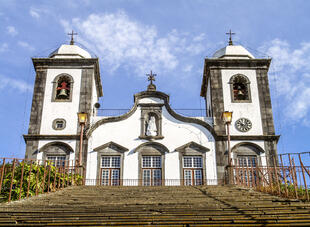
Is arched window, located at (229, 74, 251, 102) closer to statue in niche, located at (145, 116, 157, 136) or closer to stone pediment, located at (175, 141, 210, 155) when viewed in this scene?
stone pediment, located at (175, 141, 210, 155)

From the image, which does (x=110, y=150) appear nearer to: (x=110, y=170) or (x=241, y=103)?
(x=110, y=170)

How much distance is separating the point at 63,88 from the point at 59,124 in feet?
8.23

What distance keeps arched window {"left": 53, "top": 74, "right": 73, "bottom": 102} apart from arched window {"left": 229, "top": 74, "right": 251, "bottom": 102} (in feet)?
32.0

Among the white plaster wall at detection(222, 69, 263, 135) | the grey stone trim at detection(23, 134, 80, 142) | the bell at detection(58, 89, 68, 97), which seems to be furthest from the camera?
the bell at detection(58, 89, 68, 97)

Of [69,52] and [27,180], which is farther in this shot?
[69,52]

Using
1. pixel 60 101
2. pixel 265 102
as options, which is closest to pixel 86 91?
pixel 60 101

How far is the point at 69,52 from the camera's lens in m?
25.2

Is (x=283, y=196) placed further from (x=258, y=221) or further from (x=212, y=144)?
(x=212, y=144)

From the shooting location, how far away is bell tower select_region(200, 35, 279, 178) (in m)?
21.7

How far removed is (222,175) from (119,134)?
19.7ft

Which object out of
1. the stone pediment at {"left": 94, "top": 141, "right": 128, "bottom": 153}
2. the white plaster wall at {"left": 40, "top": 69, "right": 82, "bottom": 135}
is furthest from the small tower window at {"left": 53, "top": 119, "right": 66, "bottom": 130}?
the stone pediment at {"left": 94, "top": 141, "right": 128, "bottom": 153}

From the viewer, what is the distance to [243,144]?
21.9 m

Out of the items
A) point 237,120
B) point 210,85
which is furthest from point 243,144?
point 210,85

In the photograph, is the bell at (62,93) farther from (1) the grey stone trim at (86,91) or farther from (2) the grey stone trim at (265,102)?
(2) the grey stone trim at (265,102)
